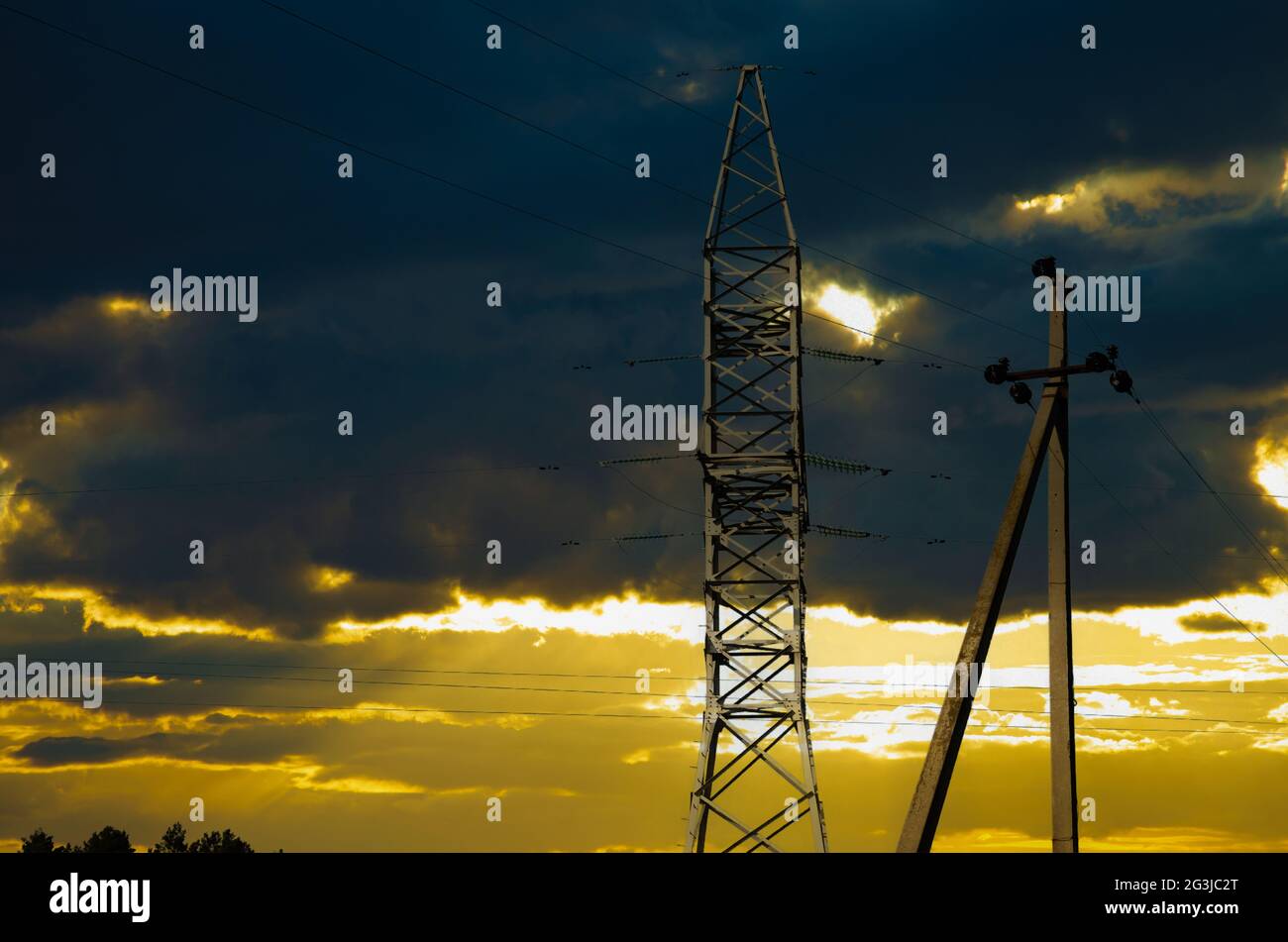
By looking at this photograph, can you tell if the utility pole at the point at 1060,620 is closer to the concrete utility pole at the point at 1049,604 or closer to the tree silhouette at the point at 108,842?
the concrete utility pole at the point at 1049,604

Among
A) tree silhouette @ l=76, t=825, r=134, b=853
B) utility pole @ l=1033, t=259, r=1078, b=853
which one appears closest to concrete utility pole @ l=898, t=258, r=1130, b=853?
utility pole @ l=1033, t=259, r=1078, b=853

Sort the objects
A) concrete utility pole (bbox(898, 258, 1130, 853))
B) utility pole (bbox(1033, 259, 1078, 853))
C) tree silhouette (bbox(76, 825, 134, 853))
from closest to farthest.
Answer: concrete utility pole (bbox(898, 258, 1130, 853))
utility pole (bbox(1033, 259, 1078, 853))
tree silhouette (bbox(76, 825, 134, 853))

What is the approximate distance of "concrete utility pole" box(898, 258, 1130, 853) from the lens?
104 feet

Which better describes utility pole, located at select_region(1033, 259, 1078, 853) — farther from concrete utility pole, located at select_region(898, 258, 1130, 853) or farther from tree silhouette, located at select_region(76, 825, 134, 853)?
tree silhouette, located at select_region(76, 825, 134, 853)

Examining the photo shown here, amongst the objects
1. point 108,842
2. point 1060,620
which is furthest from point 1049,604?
point 108,842

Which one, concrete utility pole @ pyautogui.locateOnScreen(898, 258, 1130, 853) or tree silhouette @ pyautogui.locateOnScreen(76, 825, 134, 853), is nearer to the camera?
concrete utility pole @ pyautogui.locateOnScreen(898, 258, 1130, 853)

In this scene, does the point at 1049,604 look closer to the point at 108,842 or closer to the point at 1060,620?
the point at 1060,620

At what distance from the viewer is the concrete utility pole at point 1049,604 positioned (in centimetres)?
3172

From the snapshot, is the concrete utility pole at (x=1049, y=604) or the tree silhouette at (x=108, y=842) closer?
the concrete utility pole at (x=1049, y=604)

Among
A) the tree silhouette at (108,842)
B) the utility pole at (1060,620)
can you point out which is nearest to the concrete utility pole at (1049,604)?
the utility pole at (1060,620)

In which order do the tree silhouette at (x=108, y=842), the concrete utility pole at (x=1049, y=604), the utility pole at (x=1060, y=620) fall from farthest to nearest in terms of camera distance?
the tree silhouette at (x=108, y=842), the utility pole at (x=1060, y=620), the concrete utility pole at (x=1049, y=604)

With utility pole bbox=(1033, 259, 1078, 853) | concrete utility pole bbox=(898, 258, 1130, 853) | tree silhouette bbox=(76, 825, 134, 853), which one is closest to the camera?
concrete utility pole bbox=(898, 258, 1130, 853)
